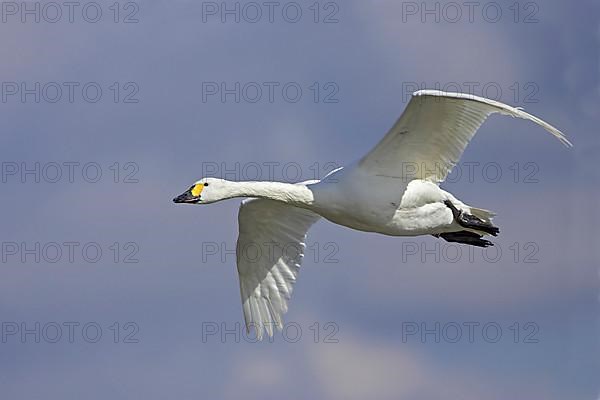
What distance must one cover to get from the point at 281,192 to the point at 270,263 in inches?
137

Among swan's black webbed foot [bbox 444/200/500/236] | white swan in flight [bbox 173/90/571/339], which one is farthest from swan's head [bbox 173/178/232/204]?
Result: swan's black webbed foot [bbox 444/200/500/236]

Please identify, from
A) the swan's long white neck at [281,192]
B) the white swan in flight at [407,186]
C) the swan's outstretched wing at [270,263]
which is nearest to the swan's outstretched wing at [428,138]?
the white swan in flight at [407,186]

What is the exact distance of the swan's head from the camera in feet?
72.9

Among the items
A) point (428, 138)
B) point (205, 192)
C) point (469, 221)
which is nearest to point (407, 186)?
point (428, 138)

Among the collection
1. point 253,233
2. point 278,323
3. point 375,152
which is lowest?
point 278,323

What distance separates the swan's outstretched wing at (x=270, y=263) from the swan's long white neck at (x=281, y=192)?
2.84m

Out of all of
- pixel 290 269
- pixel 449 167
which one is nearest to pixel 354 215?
pixel 449 167

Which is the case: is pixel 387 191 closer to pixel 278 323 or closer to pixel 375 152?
pixel 375 152

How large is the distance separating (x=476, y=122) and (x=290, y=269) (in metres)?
4.99

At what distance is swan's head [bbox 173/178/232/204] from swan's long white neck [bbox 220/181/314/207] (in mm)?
389

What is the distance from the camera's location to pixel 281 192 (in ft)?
71.2

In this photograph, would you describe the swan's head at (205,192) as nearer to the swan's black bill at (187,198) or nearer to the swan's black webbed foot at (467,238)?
the swan's black bill at (187,198)

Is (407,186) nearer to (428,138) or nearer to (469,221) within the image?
(428,138)

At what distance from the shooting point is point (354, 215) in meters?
21.6
